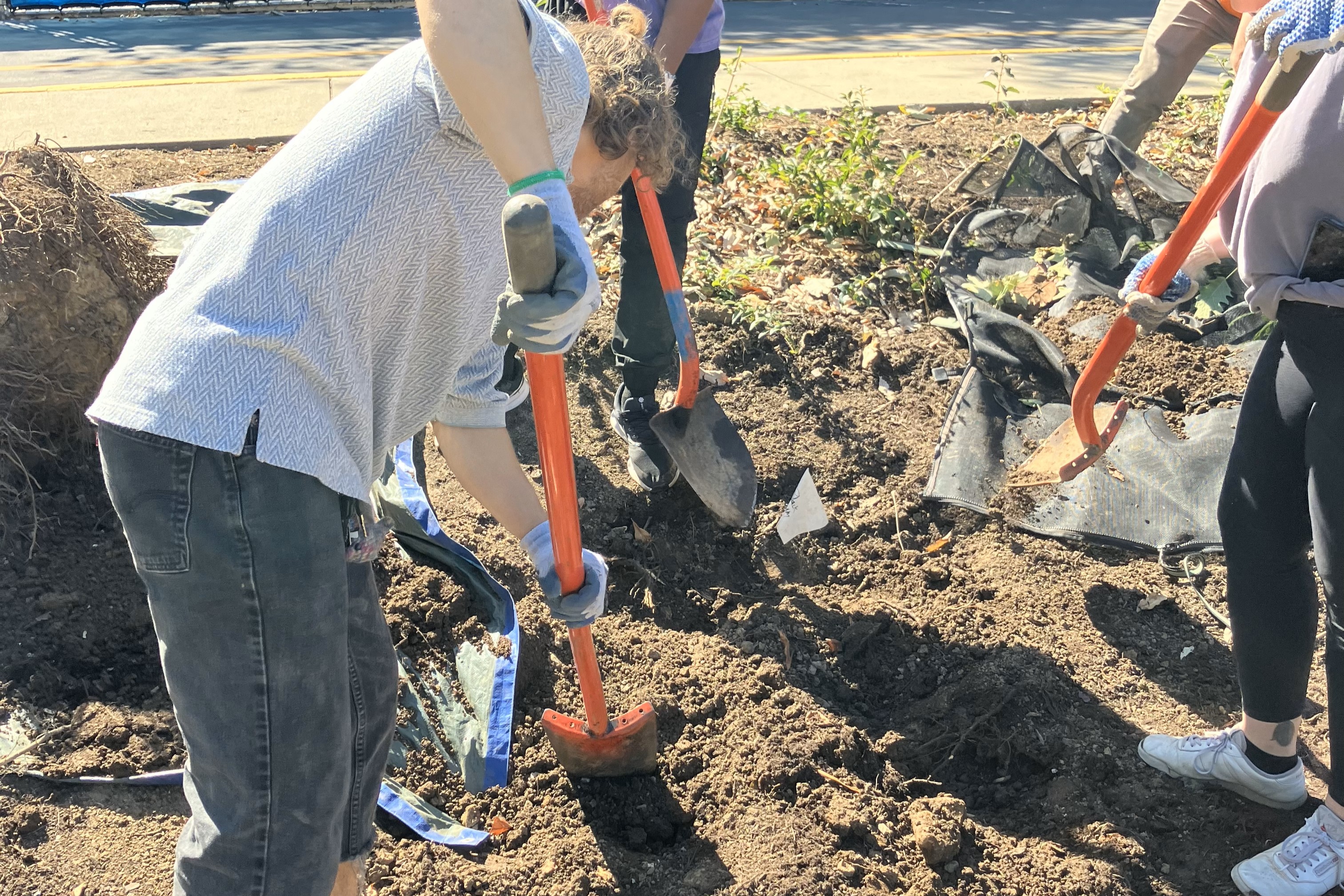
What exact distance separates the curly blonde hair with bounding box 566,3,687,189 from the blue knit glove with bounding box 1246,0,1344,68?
1105 millimetres

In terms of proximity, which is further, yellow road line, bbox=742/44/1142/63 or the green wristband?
yellow road line, bbox=742/44/1142/63

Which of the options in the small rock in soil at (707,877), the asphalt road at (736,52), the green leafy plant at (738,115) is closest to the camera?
the small rock in soil at (707,877)

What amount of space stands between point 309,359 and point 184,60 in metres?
9.10

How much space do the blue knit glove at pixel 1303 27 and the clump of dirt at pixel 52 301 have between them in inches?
127

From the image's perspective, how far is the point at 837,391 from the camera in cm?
393

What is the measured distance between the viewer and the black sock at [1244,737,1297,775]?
2297mm

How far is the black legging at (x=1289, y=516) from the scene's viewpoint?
6.22ft

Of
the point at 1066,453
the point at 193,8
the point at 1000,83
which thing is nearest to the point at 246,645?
the point at 1066,453

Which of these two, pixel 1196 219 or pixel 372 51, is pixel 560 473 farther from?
pixel 372 51

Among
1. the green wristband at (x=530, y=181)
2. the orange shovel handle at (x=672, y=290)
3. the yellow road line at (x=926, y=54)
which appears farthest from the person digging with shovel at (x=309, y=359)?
the yellow road line at (x=926, y=54)

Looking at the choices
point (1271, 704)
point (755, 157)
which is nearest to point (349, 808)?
point (1271, 704)

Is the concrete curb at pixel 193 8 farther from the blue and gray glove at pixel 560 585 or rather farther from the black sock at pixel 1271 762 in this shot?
the black sock at pixel 1271 762

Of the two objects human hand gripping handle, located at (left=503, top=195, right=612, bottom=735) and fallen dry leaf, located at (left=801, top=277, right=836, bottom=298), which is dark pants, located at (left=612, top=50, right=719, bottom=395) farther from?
human hand gripping handle, located at (left=503, top=195, right=612, bottom=735)

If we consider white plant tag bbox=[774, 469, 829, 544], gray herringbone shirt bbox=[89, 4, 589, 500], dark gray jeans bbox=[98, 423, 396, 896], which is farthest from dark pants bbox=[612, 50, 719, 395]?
dark gray jeans bbox=[98, 423, 396, 896]
